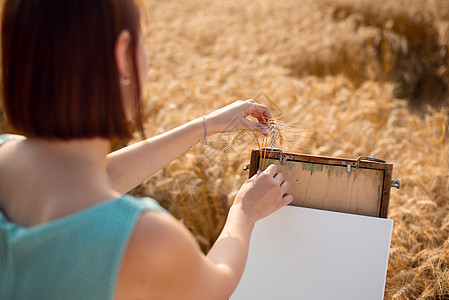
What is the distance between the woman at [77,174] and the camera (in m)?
0.82

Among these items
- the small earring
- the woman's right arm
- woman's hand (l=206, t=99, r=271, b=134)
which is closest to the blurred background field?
woman's hand (l=206, t=99, r=271, b=134)

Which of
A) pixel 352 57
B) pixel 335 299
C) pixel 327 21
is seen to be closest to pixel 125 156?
pixel 335 299

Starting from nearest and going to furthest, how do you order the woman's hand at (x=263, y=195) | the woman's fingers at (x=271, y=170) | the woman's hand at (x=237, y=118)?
1. the woman's hand at (x=263, y=195)
2. the woman's fingers at (x=271, y=170)
3. the woman's hand at (x=237, y=118)

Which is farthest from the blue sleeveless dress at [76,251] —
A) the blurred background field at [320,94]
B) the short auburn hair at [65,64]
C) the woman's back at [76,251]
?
the blurred background field at [320,94]

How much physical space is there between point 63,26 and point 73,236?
37 centimetres

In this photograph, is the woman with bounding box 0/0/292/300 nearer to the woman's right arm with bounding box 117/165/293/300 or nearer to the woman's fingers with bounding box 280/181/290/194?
the woman's right arm with bounding box 117/165/293/300

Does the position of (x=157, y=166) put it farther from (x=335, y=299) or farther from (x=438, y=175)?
(x=438, y=175)

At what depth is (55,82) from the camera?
82cm

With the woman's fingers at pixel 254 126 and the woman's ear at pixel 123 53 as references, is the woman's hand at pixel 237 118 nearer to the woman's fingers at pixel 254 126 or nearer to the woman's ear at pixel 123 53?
the woman's fingers at pixel 254 126

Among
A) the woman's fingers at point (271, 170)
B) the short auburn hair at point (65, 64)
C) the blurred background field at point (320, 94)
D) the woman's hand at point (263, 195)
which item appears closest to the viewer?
the short auburn hair at point (65, 64)

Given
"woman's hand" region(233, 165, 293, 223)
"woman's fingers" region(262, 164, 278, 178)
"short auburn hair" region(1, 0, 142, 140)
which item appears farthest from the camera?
"woman's fingers" region(262, 164, 278, 178)

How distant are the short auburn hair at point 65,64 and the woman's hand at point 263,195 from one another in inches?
19.3

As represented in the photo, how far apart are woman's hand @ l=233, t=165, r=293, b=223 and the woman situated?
0.33 meters

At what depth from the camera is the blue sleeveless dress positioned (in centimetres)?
82
